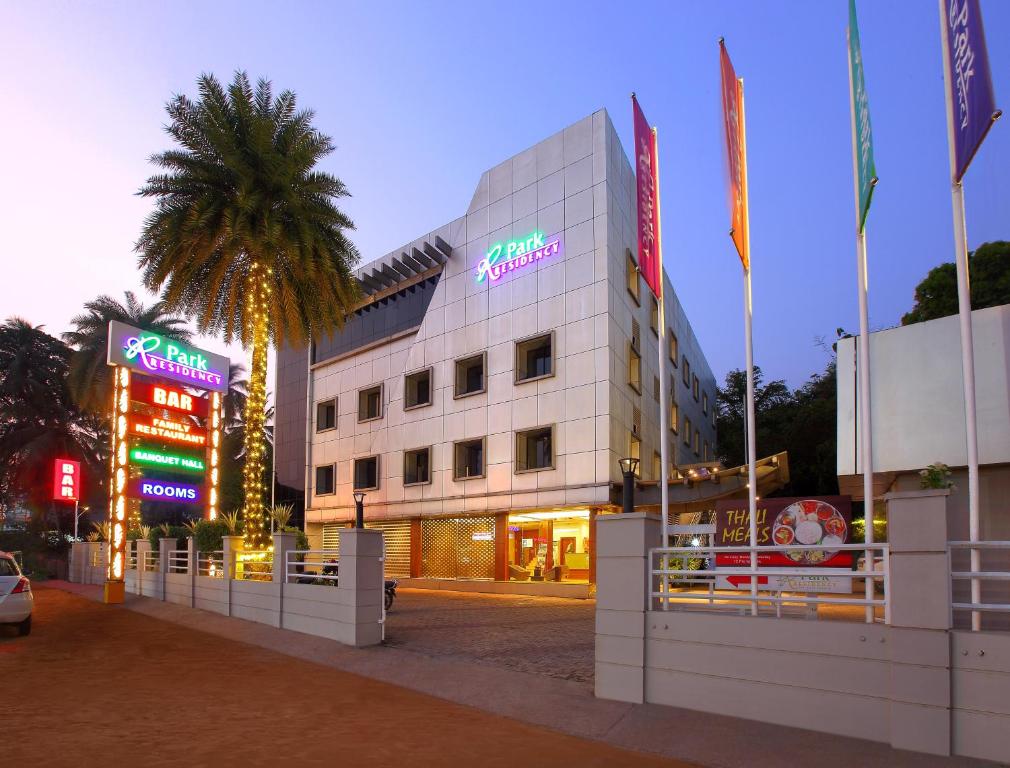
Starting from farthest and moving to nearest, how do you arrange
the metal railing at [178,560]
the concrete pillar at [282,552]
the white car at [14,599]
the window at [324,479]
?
1. the window at [324,479]
2. the metal railing at [178,560]
3. the concrete pillar at [282,552]
4. the white car at [14,599]

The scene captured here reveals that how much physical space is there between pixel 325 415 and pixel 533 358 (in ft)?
46.0

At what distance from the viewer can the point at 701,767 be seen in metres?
7.79

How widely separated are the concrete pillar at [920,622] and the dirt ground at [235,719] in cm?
245

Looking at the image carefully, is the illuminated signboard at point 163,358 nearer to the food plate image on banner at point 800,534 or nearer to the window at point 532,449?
the window at point 532,449

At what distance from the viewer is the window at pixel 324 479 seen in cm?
3938

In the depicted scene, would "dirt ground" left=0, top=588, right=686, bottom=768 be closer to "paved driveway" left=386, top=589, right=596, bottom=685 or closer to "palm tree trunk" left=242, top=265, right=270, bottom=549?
"paved driveway" left=386, top=589, right=596, bottom=685

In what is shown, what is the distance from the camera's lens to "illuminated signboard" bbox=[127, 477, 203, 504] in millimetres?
25953

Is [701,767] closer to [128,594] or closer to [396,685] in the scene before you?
[396,685]

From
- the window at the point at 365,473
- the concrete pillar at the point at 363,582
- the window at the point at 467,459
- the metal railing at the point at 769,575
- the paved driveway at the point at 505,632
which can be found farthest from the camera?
the window at the point at 365,473

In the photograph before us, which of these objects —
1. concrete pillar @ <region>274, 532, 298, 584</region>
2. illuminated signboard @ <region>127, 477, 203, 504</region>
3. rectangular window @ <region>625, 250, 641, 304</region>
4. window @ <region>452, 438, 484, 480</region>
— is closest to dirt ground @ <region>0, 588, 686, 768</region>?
concrete pillar @ <region>274, 532, 298, 584</region>

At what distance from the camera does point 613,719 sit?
369 inches

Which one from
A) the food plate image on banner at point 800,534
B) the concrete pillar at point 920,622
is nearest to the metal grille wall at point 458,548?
the food plate image on banner at point 800,534

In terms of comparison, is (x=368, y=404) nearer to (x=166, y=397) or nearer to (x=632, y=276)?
(x=166, y=397)

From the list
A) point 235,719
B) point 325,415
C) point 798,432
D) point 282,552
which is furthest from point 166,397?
point 798,432
